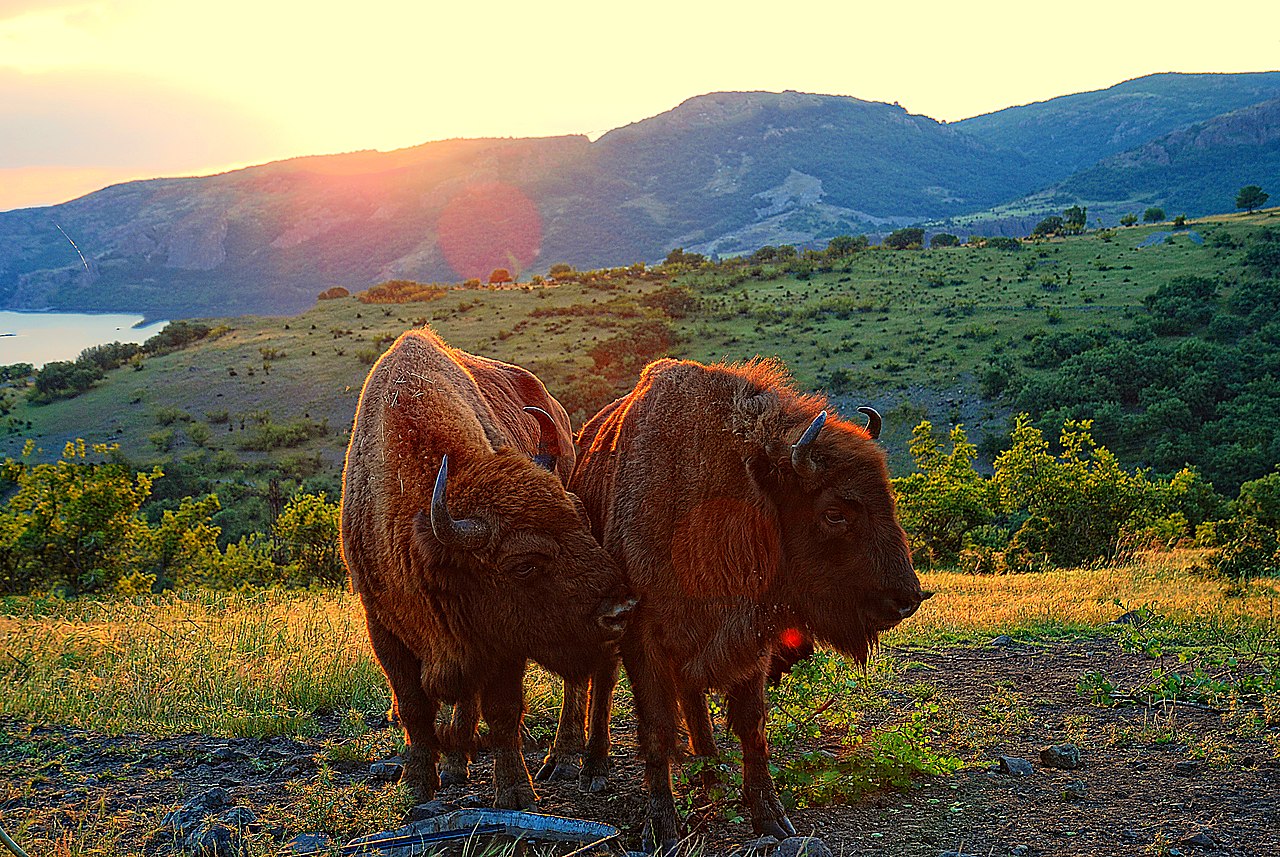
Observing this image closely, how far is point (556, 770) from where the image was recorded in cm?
645

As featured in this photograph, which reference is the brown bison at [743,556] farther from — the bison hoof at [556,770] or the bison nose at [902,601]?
the bison hoof at [556,770]

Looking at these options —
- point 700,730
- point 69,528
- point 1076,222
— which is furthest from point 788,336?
point 700,730

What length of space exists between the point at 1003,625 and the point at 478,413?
6616 millimetres

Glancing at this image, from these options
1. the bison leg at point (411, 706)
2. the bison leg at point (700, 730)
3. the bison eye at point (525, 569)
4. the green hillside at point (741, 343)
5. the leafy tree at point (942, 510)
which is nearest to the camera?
the bison eye at point (525, 569)

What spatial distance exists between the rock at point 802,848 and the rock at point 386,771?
260 cm

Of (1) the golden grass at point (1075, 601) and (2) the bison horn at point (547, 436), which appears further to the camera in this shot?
(1) the golden grass at point (1075, 601)

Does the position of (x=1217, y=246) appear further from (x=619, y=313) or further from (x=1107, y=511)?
(x=1107, y=511)

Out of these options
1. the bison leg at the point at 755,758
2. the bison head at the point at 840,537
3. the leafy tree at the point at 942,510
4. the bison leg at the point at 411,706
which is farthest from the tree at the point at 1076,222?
the bison leg at the point at 411,706

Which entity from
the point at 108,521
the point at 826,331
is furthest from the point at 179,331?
the point at 108,521

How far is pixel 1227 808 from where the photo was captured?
5.18 metres

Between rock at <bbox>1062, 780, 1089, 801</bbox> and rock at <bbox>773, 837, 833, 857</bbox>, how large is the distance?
169 centimetres

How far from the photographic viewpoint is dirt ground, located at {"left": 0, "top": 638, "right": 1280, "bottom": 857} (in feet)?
16.0

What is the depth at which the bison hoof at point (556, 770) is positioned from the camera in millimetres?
6348

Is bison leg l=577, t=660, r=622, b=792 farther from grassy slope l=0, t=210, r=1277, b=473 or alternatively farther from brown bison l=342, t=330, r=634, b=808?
grassy slope l=0, t=210, r=1277, b=473
